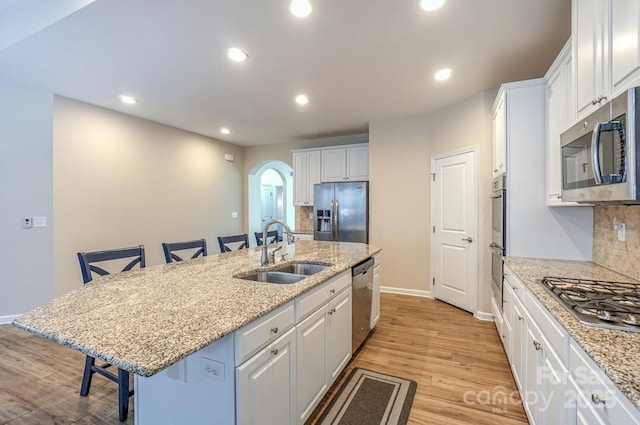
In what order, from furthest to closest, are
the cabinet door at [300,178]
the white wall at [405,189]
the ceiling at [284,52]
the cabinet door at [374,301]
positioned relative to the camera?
the cabinet door at [300,178] < the white wall at [405,189] < the cabinet door at [374,301] < the ceiling at [284,52]

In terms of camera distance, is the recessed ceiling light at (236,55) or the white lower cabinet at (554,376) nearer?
the white lower cabinet at (554,376)

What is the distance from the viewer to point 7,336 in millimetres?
3029

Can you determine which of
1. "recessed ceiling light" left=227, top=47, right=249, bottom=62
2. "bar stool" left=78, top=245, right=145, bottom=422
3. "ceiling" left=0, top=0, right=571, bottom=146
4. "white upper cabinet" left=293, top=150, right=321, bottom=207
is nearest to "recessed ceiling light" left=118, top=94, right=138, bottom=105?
"ceiling" left=0, top=0, right=571, bottom=146

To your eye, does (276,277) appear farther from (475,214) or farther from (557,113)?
(475,214)

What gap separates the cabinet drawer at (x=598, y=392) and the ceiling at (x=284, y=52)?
6.85 feet

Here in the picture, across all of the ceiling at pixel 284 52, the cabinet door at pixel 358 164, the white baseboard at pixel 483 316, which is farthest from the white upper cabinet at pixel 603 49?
the cabinet door at pixel 358 164

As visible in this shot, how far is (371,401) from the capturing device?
201 cm

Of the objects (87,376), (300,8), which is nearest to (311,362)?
(87,376)

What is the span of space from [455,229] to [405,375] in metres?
2.12

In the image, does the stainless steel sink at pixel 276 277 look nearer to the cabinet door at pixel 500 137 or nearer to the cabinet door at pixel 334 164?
the cabinet door at pixel 500 137

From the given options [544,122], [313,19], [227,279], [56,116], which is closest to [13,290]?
[56,116]

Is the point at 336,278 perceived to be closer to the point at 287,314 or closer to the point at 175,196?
the point at 287,314

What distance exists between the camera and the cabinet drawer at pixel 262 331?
1.18m

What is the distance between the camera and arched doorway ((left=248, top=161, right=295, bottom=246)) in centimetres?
652
